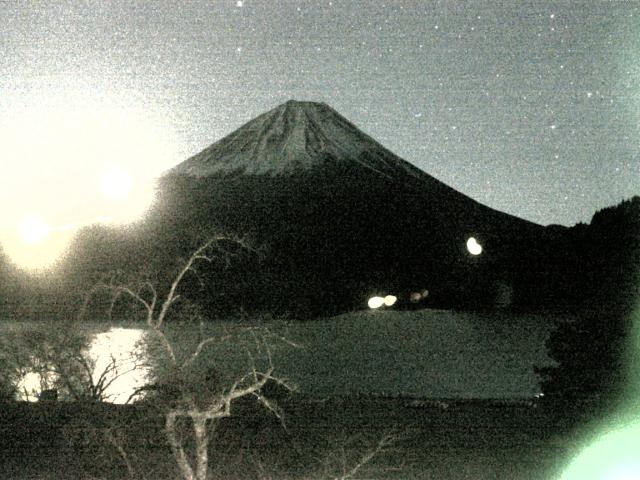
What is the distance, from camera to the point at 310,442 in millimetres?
13148

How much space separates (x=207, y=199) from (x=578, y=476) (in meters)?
93.9

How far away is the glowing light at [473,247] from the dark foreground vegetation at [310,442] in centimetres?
3195

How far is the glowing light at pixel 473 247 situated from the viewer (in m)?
47.0

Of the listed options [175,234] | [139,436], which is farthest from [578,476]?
[175,234]

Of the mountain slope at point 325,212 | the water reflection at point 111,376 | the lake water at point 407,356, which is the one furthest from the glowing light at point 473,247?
the water reflection at point 111,376

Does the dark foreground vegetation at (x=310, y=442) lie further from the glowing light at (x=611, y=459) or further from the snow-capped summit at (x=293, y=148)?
the snow-capped summit at (x=293, y=148)

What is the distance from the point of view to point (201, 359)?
23.9 meters

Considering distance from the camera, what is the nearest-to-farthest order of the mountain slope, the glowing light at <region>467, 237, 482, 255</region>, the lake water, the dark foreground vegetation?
the dark foreground vegetation
the lake water
the glowing light at <region>467, 237, 482, 255</region>
the mountain slope

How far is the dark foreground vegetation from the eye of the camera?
37.5 feet

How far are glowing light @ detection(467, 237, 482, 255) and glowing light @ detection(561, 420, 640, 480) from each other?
1398 inches

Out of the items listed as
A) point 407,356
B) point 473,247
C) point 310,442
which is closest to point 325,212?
point 473,247

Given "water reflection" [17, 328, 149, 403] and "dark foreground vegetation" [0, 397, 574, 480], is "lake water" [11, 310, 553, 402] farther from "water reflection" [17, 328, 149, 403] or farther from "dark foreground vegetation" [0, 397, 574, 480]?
"dark foreground vegetation" [0, 397, 574, 480]

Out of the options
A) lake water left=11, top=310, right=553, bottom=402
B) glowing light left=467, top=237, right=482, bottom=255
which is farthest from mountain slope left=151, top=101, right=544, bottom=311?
lake water left=11, top=310, right=553, bottom=402

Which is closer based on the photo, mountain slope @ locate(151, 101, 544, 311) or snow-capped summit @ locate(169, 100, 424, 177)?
mountain slope @ locate(151, 101, 544, 311)
